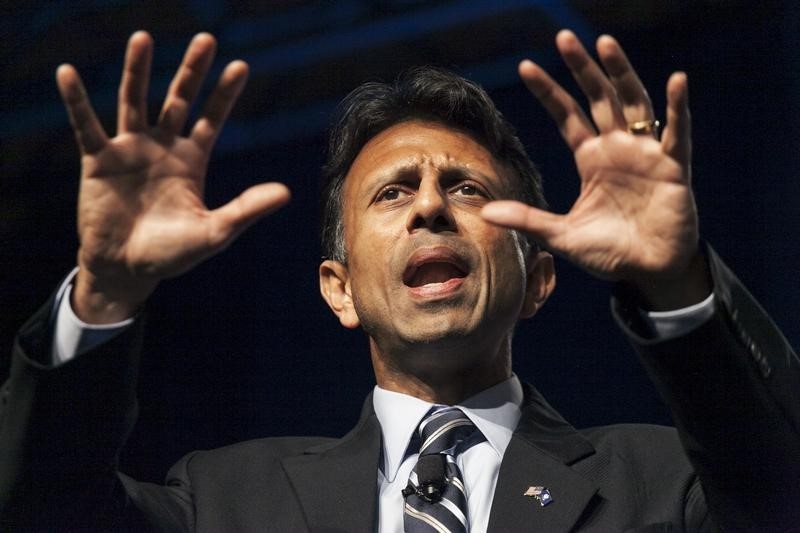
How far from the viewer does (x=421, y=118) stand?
2480 millimetres

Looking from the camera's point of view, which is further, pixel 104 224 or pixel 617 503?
pixel 617 503

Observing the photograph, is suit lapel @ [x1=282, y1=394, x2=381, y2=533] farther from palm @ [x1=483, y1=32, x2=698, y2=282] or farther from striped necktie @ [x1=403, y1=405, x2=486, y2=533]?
palm @ [x1=483, y1=32, x2=698, y2=282]

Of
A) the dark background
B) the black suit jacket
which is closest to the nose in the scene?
the black suit jacket

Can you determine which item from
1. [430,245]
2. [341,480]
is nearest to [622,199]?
[430,245]

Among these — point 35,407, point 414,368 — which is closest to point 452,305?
point 414,368

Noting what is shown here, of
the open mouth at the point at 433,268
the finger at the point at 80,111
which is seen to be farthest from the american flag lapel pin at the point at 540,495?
the finger at the point at 80,111

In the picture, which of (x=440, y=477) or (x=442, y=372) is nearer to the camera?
(x=440, y=477)

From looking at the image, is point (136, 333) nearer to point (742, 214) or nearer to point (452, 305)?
point (452, 305)

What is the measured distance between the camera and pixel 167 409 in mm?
3143

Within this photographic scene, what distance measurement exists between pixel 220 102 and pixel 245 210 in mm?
177

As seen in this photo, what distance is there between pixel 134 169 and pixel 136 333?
0.82ft

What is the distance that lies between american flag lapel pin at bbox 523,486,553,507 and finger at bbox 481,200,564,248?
53 cm

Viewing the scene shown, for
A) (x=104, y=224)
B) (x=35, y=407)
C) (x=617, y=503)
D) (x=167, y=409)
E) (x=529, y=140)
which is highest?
(x=104, y=224)

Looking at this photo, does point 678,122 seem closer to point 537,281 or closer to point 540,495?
point 540,495
